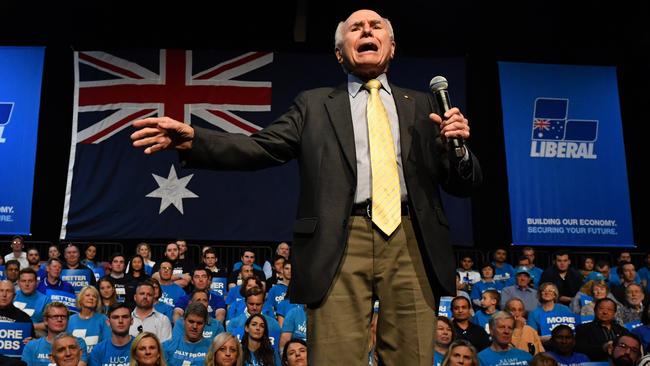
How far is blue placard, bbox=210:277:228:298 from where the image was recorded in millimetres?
8579

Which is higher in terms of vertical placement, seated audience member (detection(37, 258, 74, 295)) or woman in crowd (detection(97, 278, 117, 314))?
seated audience member (detection(37, 258, 74, 295))

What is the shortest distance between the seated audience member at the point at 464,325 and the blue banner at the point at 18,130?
18.2 feet

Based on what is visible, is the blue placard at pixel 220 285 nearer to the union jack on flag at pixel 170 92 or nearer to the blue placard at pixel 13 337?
the union jack on flag at pixel 170 92

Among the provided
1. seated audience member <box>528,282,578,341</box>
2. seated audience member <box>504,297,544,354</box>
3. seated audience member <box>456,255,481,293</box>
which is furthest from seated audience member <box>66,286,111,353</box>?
seated audience member <box>456,255,481,293</box>

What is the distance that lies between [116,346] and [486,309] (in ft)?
11.2

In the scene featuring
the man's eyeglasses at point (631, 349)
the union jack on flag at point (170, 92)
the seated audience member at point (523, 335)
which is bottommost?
the man's eyeglasses at point (631, 349)

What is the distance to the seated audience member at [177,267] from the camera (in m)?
8.44

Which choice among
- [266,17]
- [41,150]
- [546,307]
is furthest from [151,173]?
[546,307]

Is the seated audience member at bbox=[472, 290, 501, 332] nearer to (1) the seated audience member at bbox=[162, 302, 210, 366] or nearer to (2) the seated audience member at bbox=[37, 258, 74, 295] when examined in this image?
(1) the seated audience member at bbox=[162, 302, 210, 366]

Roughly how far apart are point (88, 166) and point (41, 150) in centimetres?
171

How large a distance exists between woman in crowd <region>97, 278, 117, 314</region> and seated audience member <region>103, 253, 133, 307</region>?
0.07m

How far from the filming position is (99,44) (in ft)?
37.9

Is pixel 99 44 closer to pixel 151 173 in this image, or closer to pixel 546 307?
pixel 151 173

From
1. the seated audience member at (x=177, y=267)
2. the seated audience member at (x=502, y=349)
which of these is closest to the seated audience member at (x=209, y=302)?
the seated audience member at (x=177, y=267)
